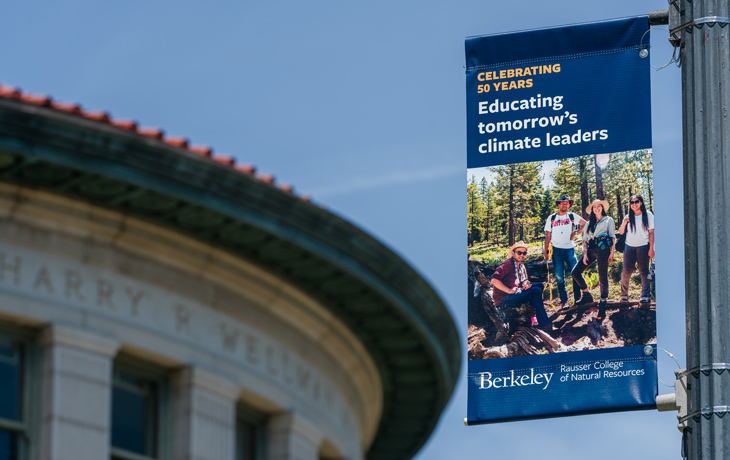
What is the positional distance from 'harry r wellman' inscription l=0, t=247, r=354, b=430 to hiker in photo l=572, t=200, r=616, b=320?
12.3 ft

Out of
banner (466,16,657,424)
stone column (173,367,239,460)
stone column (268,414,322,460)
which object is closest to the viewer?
stone column (173,367,239,460)

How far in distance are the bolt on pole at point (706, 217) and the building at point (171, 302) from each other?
188 inches

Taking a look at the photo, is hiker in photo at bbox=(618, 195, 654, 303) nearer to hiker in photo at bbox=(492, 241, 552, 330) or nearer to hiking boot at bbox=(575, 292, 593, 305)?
hiking boot at bbox=(575, 292, 593, 305)

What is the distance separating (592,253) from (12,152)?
6980 millimetres

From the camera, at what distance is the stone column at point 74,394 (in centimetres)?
1548

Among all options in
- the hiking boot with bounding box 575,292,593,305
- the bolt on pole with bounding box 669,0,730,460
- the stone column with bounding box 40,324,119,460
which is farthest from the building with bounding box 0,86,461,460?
the bolt on pole with bounding box 669,0,730,460

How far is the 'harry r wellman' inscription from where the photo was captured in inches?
618

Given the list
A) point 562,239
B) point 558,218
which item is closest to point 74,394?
point 562,239

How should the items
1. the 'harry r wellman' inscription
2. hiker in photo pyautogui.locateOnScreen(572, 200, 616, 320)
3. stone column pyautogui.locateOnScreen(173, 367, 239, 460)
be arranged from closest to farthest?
the 'harry r wellman' inscription → stone column pyautogui.locateOnScreen(173, 367, 239, 460) → hiker in photo pyautogui.locateOnScreen(572, 200, 616, 320)

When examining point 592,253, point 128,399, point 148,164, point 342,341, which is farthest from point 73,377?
point 592,253

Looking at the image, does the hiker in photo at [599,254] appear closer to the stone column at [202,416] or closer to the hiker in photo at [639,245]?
the hiker in photo at [639,245]

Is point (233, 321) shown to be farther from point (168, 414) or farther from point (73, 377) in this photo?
point (73, 377)

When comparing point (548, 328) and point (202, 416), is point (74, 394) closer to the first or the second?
point (202, 416)

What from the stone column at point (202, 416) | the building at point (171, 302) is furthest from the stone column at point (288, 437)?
the stone column at point (202, 416)
